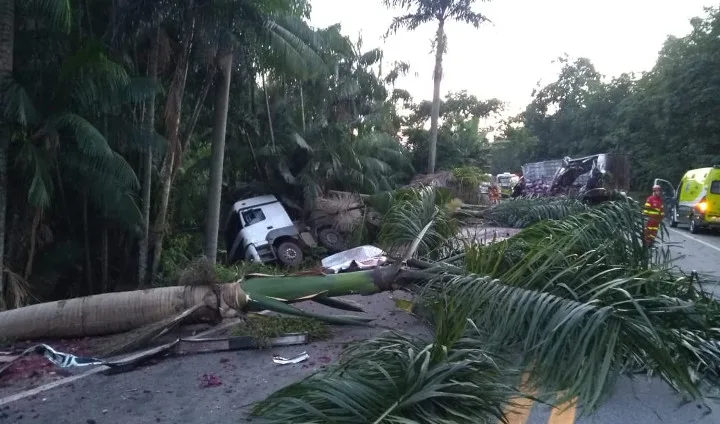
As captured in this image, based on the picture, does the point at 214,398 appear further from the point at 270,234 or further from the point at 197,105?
the point at 270,234

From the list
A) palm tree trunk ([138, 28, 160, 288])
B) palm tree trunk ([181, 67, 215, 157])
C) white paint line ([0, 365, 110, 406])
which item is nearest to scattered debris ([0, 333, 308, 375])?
white paint line ([0, 365, 110, 406])

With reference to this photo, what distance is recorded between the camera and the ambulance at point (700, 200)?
21672 millimetres

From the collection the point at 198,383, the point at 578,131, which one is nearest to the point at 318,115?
the point at 198,383

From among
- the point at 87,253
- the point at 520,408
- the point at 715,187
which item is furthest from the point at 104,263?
the point at 715,187

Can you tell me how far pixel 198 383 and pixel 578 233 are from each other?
382 centimetres

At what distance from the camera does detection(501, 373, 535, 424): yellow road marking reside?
4360mm

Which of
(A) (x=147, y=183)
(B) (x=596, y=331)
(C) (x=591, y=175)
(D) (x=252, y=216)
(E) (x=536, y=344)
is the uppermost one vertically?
(C) (x=591, y=175)

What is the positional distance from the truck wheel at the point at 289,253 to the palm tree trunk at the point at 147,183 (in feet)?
14.6

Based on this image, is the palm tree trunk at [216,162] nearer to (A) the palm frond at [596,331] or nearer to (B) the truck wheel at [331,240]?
(B) the truck wheel at [331,240]

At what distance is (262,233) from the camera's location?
17.9m

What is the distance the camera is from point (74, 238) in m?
13.0

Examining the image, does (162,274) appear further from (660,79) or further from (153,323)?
(660,79)

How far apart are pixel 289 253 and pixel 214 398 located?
11.9 m

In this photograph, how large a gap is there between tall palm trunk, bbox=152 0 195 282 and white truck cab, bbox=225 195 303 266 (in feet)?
12.4
